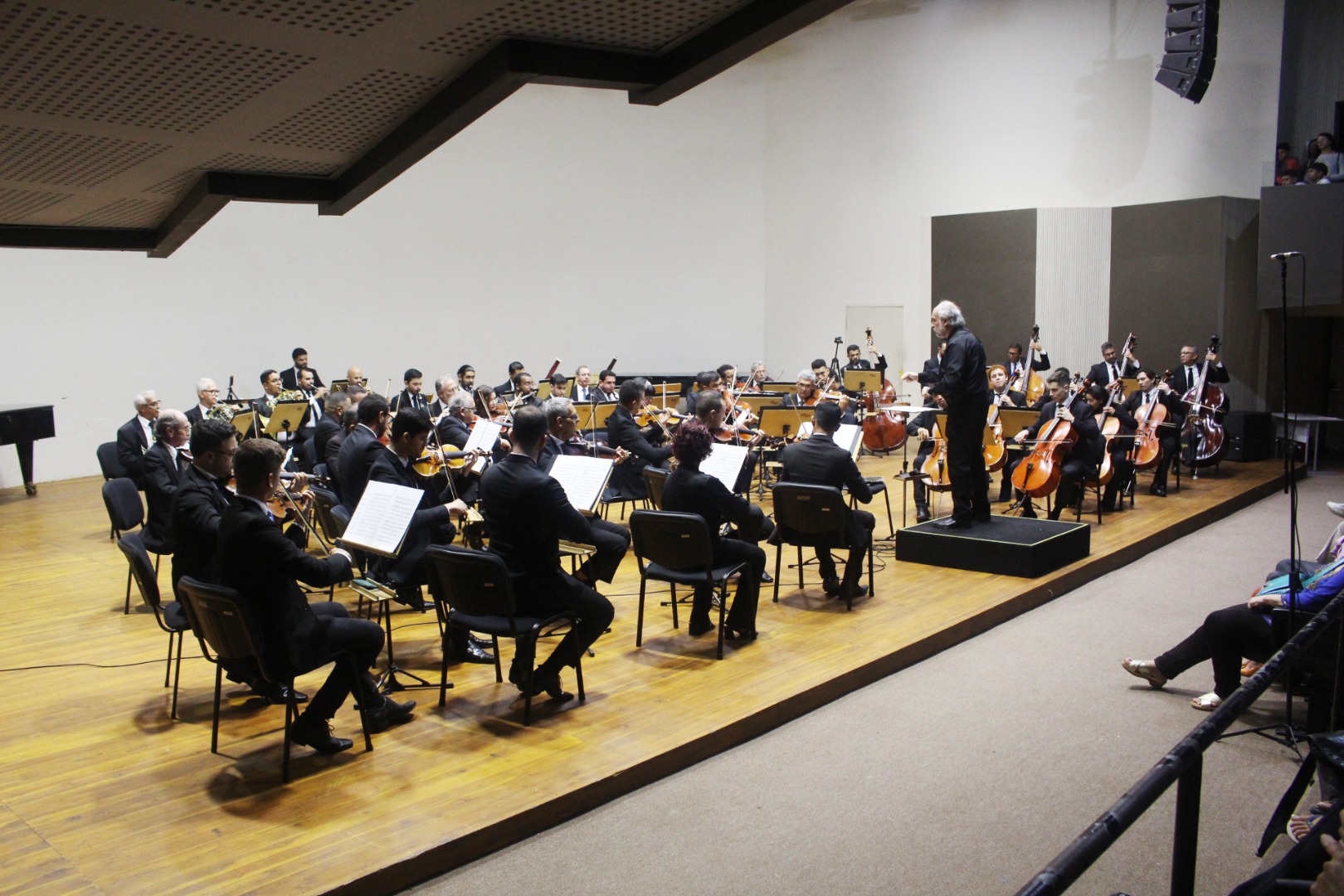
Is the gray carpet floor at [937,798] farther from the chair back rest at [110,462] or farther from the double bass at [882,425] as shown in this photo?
the chair back rest at [110,462]

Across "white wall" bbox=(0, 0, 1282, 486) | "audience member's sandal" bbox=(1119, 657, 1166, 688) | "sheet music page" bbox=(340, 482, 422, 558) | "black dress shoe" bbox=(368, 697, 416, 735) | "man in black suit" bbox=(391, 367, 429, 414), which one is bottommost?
"audience member's sandal" bbox=(1119, 657, 1166, 688)

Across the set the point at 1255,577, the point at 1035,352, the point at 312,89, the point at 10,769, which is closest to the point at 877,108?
the point at 1035,352

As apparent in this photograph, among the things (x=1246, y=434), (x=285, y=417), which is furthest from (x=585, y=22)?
(x=1246, y=434)

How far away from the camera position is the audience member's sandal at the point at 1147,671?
4645mm

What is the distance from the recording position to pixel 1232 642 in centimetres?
411

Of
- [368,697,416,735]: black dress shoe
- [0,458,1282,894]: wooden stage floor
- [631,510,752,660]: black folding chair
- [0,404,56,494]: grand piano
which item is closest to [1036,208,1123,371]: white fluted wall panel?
[0,458,1282,894]: wooden stage floor

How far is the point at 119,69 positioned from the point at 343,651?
122 inches

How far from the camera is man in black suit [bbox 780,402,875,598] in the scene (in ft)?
19.0

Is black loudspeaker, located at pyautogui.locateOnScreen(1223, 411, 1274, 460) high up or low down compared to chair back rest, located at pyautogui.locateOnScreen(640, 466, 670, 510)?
down

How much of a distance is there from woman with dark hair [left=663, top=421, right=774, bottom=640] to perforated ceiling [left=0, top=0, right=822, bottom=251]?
12.2 feet

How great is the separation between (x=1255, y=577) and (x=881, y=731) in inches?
159

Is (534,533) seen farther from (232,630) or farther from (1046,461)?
(1046,461)

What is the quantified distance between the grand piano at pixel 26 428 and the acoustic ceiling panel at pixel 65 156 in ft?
34.5

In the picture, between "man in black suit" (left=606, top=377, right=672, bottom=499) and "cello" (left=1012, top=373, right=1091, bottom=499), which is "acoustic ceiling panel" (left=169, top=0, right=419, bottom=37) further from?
"cello" (left=1012, top=373, right=1091, bottom=499)
